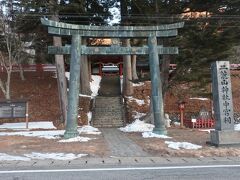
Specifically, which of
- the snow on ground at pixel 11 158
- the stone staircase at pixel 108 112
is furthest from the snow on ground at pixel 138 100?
the snow on ground at pixel 11 158

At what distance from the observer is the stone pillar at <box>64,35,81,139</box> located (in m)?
17.0

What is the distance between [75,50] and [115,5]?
40.7 feet

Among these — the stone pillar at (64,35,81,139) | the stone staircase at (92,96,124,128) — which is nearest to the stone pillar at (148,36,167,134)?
the stone pillar at (64,35,81,139)

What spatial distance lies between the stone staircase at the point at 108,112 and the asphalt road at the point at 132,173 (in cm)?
1409

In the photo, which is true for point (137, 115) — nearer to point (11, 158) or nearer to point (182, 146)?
point (182, 146)

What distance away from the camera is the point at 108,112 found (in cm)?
2642

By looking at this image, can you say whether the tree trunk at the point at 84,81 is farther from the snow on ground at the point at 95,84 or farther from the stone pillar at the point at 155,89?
the stone pillar at the point at 155,89

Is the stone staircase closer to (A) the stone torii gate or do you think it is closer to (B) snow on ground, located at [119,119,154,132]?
(B) snow on ground, located at [119,119,154,132]

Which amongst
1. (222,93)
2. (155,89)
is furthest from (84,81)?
(222,93)

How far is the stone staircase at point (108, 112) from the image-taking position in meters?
24.8

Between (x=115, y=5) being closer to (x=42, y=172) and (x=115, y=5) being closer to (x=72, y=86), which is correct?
(x=72, y=86)

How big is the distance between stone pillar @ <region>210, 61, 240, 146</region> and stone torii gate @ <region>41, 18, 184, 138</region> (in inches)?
145

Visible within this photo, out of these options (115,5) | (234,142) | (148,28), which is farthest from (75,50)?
(115,5)

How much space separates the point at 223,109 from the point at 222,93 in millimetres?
611
